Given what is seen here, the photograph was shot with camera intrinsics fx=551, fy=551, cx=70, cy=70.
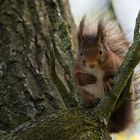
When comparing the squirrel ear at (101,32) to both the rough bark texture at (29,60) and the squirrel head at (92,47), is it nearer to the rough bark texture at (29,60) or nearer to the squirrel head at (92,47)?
the squirrel head at (92,47)

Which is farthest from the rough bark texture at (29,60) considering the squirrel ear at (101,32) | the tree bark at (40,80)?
the squirrel ear at (101,32)

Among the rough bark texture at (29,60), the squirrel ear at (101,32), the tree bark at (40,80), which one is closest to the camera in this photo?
the tree bark at (40,80)

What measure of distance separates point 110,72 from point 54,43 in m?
0.34

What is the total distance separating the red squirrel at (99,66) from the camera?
205 cm

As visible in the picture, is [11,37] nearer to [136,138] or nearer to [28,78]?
[28,78]

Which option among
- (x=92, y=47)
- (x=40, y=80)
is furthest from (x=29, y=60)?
(x=92, y=47)

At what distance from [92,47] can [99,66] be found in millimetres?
96

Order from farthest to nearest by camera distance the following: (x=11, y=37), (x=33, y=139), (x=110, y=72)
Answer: (x=11, y=37)
(x=110, y=72)
(x=33, y=139)

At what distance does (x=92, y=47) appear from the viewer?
2.16 metres

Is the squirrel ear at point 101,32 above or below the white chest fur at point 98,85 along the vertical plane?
above

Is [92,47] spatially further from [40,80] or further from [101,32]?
[40,80]

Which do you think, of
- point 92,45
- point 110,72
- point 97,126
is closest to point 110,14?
point 92,45

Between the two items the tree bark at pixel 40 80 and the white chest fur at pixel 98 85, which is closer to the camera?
the tree bark at pixel 40 80

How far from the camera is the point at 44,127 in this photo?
5.05 ft
